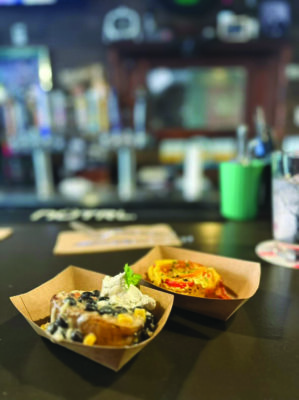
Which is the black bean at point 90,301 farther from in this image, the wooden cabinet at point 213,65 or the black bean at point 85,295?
the wooden cabinet at point 213,65

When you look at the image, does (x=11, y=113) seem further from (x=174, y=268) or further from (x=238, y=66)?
(x=174, y=268)

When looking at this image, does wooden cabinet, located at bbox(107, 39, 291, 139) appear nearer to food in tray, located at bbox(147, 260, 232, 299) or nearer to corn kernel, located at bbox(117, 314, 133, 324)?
food in tray, located at bbox(147, 260, 232, 299)

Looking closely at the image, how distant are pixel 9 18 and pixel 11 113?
929mm

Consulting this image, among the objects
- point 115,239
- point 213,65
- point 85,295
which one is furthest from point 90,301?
point 213,65

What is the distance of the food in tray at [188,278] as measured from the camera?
636 mm

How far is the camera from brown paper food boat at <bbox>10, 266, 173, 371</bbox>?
458mm

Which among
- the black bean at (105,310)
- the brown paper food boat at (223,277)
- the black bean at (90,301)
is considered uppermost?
the black bean at (105,310)

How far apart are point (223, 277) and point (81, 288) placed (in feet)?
1.05

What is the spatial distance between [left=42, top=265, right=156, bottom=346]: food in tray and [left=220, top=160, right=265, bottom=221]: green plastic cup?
805 mm

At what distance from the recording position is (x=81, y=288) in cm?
67

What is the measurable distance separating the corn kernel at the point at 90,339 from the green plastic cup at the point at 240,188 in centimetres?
94

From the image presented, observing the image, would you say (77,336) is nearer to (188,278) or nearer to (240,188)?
(188,278)

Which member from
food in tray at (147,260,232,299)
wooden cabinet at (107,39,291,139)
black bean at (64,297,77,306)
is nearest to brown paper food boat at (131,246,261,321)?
food in tray at (147,260,232,299)

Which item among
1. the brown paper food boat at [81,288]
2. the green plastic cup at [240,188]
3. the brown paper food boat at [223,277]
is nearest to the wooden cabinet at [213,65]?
the green plastic cup at [240,188]
